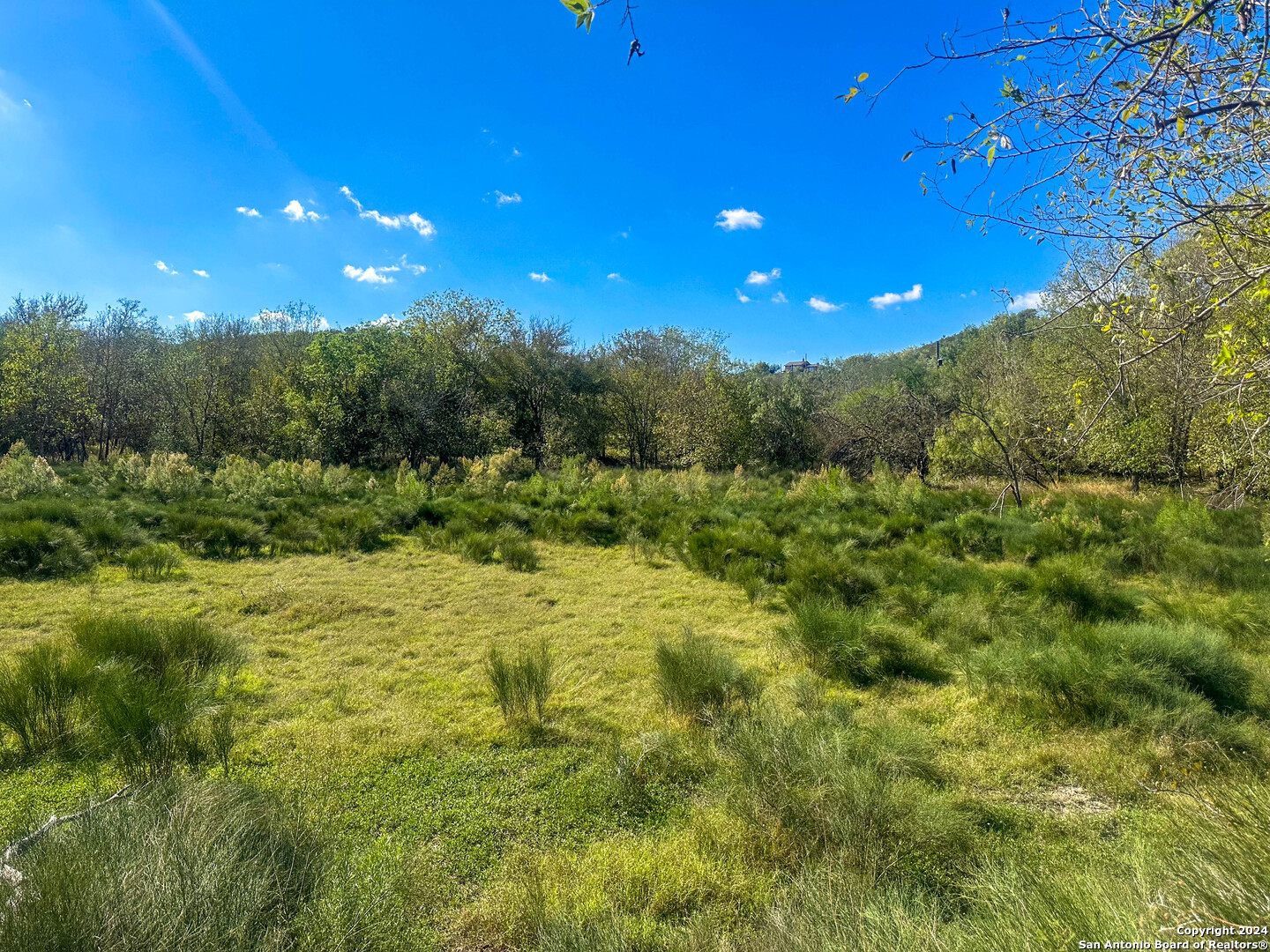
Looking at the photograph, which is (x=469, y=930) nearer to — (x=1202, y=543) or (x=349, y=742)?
(x=349, y=742)

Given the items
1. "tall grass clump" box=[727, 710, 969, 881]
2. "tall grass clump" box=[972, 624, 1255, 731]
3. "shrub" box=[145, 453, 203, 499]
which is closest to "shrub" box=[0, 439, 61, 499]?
"shrub" box=[145, 453, 203, 499]

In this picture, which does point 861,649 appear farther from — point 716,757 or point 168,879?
point 168,879

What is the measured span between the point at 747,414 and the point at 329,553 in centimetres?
1895

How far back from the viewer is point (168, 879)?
60.5 inches

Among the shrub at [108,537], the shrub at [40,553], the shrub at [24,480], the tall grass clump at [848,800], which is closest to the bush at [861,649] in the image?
the tall grass clump at [848,800]

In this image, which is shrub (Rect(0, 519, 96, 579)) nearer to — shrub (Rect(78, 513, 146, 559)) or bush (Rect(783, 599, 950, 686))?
shrub (Rect(78, 513, 146, 559))

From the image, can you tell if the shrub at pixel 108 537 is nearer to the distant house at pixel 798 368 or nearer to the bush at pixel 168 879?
the bush at pixel 168 879

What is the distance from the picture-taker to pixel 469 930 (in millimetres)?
1947

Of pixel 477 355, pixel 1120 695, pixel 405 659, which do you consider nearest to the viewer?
pixel 1120 695

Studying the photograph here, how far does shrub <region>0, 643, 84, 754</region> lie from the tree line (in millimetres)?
16599

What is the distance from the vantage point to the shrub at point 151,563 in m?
6.59

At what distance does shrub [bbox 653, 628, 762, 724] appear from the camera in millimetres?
3705

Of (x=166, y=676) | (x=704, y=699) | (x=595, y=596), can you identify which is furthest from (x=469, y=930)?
(x=595, y=596)

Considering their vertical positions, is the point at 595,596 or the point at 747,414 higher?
the point at 747,414
